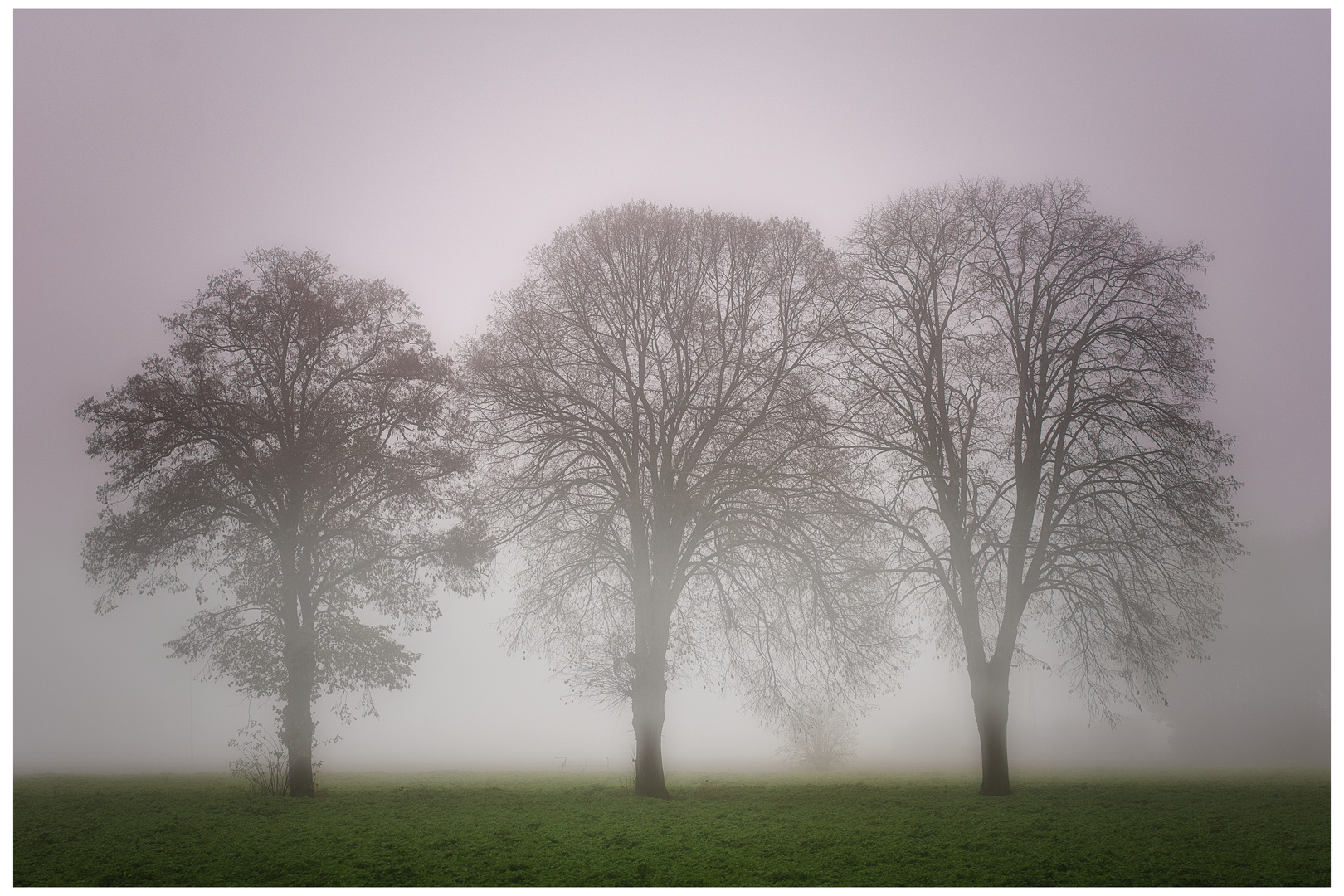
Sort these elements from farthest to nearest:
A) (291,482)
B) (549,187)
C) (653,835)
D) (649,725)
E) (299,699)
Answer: (549,187)
(291,482)
(649,725)
(299,699)
(653,835)

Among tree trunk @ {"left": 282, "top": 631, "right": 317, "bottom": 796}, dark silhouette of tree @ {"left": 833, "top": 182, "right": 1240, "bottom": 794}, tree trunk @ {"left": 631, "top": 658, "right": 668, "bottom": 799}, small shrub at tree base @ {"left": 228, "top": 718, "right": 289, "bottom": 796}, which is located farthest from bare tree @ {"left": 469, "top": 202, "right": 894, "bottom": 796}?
small shrub at tree base @ {"left": 228, "top": 718, "right": 289, "bottom": 796}

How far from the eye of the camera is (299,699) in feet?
33.8

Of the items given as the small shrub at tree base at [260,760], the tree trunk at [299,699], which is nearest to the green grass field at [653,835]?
the small shrub at tree base at [260,760]

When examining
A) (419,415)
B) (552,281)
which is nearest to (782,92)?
(552,281)

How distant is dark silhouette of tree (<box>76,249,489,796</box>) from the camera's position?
10.4 metres

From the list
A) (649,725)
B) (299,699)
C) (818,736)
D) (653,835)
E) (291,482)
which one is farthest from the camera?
(818,736)

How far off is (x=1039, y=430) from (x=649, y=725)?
6.49 meters

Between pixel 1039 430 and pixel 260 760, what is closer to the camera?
pixel 260 760

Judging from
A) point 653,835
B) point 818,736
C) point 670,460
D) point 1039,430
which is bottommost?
point 818,736

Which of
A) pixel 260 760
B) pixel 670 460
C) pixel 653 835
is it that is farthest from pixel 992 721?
pixel 260 760

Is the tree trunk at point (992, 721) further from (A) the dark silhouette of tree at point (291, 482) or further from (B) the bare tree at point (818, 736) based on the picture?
(A) the dark silhouette of tree at point (291, 482)

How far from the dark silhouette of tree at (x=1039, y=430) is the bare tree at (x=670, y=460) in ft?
3.16

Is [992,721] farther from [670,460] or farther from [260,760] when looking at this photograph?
Answer: [260,760]

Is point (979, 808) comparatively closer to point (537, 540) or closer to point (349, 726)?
point (537, 540)
